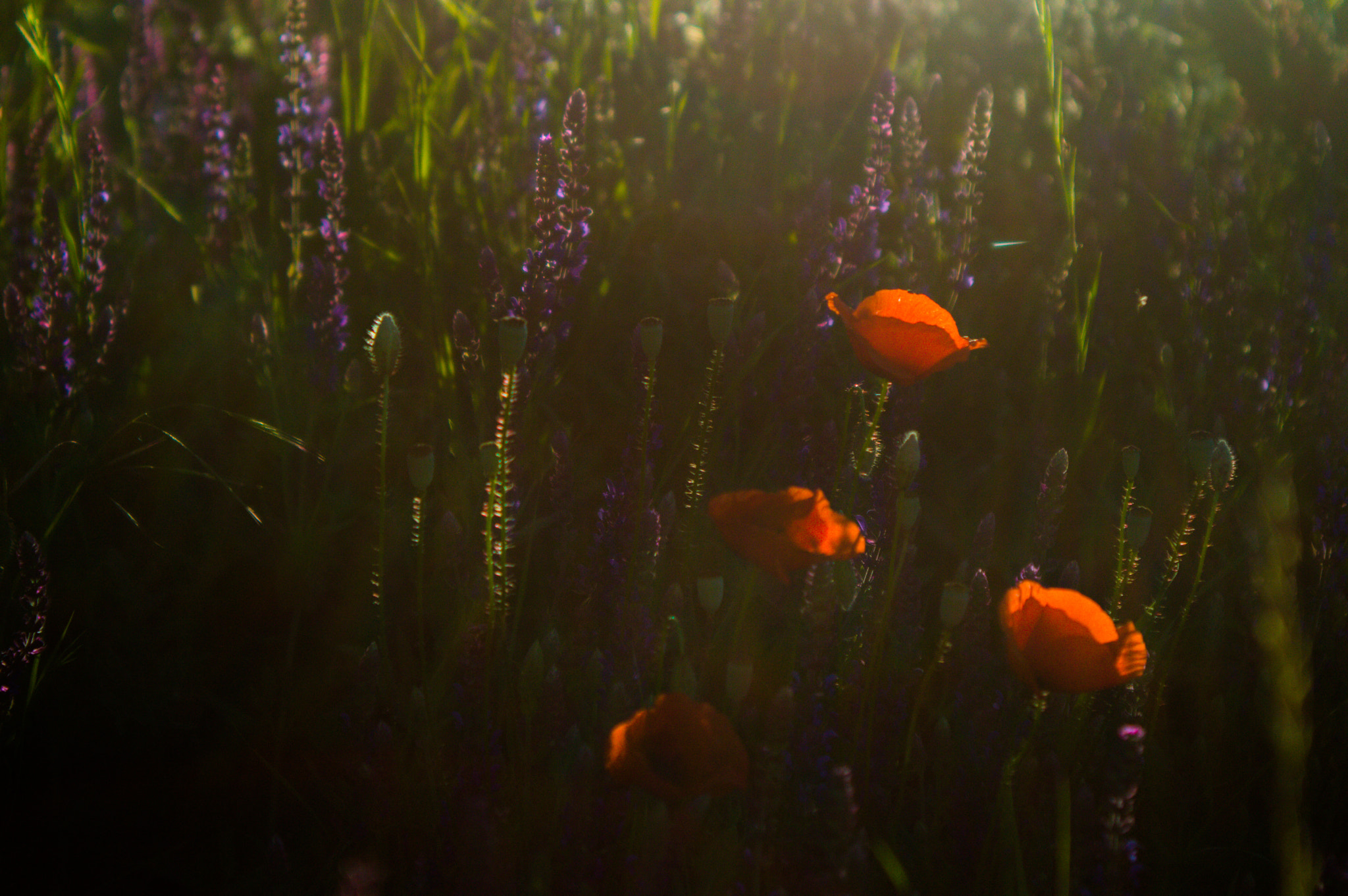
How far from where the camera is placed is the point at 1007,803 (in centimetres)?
111

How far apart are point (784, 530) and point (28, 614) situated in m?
0.91

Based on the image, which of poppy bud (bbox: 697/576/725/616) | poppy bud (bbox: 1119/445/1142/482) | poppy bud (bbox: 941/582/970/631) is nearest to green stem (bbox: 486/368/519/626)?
poppy bud (bbox: 697/576/725/616)

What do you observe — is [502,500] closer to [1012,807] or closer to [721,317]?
[721,317]

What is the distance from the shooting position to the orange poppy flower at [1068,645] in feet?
3.54

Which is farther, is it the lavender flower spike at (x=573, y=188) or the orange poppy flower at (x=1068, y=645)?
the lavender flower spike at (x=573, y=188)

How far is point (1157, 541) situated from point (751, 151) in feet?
4.46

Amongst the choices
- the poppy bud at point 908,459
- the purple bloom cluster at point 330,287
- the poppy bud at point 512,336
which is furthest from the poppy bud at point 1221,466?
the purple bloom cluster at point 330,287

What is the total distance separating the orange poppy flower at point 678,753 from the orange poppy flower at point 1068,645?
34 cm

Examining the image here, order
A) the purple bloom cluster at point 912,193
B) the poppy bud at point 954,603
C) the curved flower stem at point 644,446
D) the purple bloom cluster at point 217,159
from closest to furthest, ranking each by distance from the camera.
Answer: the poppy bud at point 954,603 < the curved flower stem at point 644,446 < the purple bloom cluster at point 912,193 < the purple bloom cluster at point 217,159

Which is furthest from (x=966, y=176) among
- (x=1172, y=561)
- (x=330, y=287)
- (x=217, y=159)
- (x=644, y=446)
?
(x=217, y=159)

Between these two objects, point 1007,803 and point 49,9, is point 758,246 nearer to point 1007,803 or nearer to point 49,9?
point 1007,803

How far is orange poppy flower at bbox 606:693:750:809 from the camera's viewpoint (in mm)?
964

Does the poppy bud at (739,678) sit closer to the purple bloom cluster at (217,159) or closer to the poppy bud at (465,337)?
the poppy bud at (465,337)

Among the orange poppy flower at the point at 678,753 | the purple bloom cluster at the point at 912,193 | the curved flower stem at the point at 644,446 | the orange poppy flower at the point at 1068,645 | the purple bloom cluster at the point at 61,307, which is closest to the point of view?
the orange poppy flower at the point at 678,753
